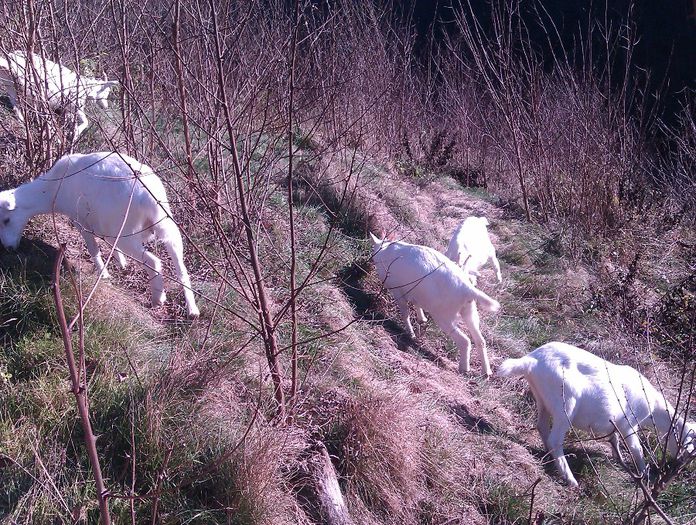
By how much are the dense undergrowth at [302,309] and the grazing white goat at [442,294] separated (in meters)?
0.29

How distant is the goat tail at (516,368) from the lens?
597 centimetres

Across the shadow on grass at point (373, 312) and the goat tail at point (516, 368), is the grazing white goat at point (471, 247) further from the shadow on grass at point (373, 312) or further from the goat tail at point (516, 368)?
the goat tail at point (516, 368)

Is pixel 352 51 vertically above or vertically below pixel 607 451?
above

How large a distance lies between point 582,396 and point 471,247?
2987 millimetres

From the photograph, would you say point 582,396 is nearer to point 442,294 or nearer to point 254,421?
point 442,294

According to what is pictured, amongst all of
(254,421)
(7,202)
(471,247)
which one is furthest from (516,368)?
(7,202)

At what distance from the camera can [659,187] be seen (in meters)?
12.3

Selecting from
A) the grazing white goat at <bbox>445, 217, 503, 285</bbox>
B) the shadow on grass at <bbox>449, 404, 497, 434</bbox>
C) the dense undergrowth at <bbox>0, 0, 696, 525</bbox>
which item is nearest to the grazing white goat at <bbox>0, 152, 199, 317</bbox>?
the dense undergrowth at <bbox>0, 0, 696, 525</bbox>

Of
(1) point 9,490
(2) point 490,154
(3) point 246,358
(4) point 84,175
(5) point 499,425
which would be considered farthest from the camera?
(2) point 490,154

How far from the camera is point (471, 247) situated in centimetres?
861

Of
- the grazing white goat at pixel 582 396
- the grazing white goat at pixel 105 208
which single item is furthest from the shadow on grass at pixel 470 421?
the grazing white goat at pixel 105 208

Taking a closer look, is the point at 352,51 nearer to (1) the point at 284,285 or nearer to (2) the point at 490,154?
(2) the point at 490,154

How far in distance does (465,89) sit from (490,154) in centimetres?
132

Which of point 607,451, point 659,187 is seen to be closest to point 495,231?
point 659,187
